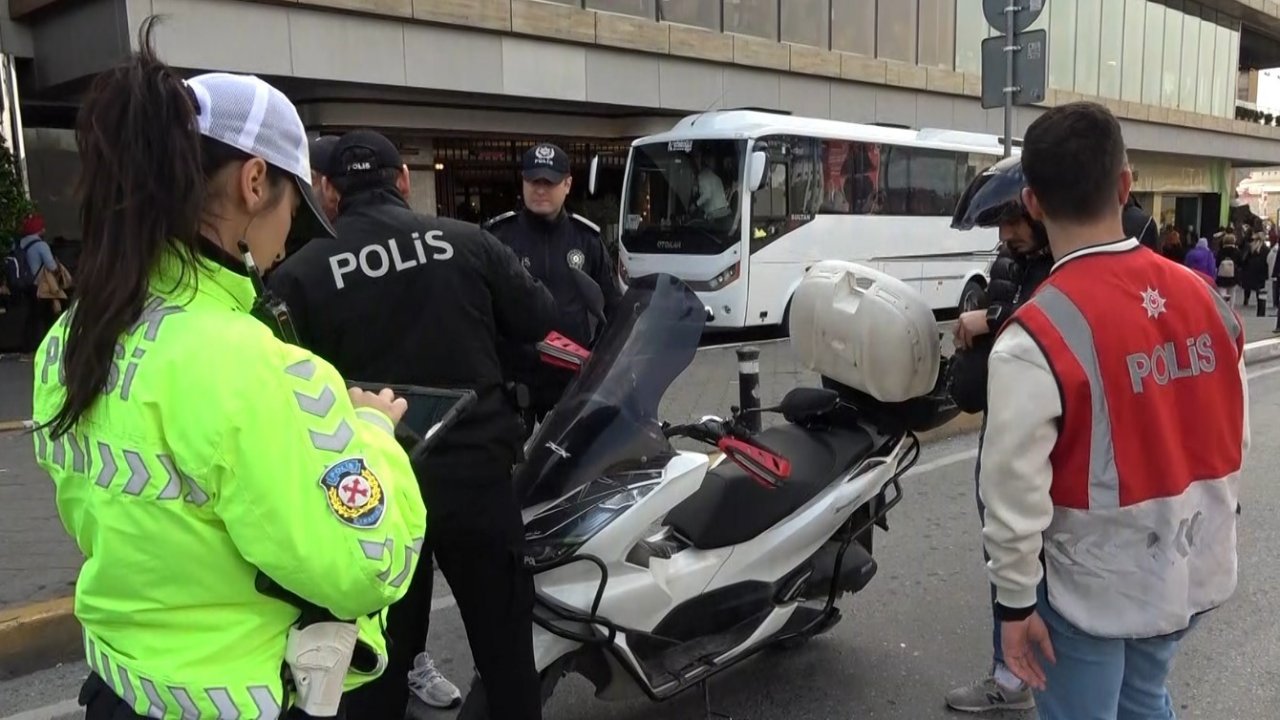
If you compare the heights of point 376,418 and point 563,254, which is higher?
point 563,254

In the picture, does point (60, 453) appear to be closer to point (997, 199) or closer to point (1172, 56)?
point (997, 199)

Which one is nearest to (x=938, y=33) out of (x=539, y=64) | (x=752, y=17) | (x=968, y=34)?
(x=968, y=34)

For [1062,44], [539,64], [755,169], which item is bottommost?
[755,169]

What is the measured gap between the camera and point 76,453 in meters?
1.35

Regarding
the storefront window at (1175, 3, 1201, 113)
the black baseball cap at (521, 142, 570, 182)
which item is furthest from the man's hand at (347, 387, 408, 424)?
the storefront window at (1175, 3, 1201, 113)

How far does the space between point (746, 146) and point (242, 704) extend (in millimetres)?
11405

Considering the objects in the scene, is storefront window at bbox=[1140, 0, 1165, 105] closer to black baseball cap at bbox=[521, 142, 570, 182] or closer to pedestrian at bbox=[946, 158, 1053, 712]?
black baseball cap at bbox=[521, 142, 570, 182]

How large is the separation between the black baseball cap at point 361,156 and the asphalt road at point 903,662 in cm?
184

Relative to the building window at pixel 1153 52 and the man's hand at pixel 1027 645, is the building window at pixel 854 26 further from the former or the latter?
the man's hand at pixel 1027 645

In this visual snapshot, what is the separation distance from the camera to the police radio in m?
1.44

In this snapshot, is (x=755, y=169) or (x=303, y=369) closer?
(x=303, y=369)

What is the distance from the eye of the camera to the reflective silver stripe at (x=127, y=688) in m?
1.33

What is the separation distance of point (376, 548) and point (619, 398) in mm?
1346

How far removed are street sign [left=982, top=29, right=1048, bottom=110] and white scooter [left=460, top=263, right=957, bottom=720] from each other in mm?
4495
